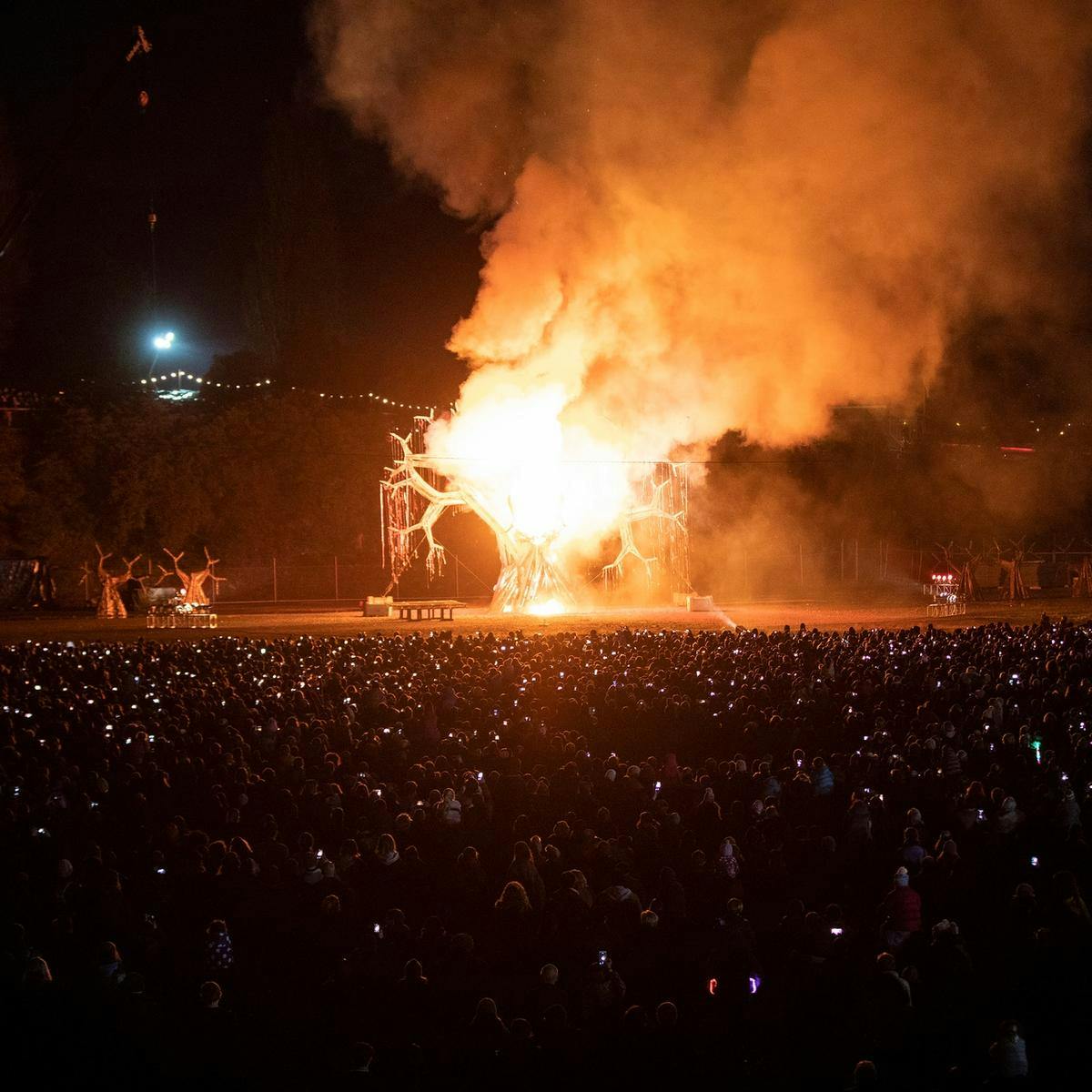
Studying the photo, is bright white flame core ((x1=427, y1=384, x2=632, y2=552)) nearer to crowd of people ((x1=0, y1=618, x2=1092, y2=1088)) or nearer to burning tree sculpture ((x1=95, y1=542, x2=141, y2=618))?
burning tree sculpture ((x1=95, y1=542, x2=141, y2=618))

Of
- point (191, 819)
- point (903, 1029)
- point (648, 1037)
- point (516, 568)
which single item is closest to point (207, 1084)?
point (648, 1037)

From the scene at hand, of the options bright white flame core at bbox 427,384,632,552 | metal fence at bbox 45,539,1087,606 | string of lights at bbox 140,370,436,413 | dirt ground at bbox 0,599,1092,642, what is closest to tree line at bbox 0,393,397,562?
string of lights at bbox 140,370,436,413

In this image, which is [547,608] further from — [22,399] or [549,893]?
[549,893]

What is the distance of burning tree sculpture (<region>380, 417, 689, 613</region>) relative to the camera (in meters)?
37.0

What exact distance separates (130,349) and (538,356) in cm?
2061

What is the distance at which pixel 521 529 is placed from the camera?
123ft

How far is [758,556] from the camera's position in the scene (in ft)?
169

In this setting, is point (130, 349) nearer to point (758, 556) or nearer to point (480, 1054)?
point (758, 556)

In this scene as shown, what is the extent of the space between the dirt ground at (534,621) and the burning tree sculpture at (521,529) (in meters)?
1.84

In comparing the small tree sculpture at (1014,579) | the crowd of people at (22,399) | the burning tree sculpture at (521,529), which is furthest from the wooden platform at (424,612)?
the small tree sculpture at (1014,579)

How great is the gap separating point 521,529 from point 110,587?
43.1ft

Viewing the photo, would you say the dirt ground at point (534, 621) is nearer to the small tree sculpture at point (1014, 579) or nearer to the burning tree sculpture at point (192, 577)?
the burning tree sculpture at point (192, 577)

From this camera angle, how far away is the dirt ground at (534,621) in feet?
97.6

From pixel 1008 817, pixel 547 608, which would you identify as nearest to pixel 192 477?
pixel 547 608
